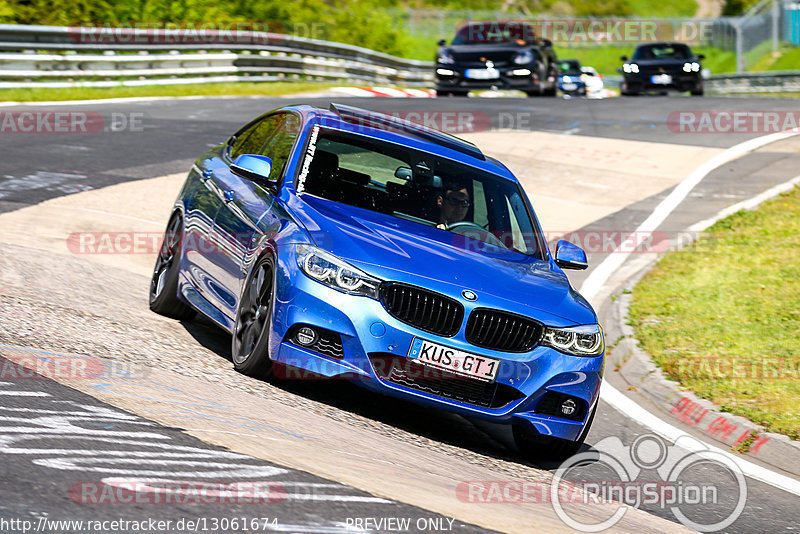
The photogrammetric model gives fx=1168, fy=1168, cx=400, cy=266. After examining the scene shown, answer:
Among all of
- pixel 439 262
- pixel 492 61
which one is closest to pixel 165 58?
pixel 492 61

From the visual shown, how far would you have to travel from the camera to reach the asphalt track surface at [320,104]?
4.32 meters

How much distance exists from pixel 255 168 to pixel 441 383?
1967mm

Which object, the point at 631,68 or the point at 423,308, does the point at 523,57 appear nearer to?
the point at 631,68

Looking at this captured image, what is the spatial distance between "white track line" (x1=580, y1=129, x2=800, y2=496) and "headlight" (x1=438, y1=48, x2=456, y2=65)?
8.29 m

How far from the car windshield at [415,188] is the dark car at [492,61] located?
62.0 ft

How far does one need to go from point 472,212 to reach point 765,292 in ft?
16.2

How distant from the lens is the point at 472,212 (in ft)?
25.1

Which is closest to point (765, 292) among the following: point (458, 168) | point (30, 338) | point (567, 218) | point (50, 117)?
point (567, 218)

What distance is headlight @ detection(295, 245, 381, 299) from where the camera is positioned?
624cm

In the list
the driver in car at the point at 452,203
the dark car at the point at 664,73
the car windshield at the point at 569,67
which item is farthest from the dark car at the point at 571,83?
the driver in car at the point at 452,203

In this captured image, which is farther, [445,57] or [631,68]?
[631,68]

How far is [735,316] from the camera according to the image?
10.7 m

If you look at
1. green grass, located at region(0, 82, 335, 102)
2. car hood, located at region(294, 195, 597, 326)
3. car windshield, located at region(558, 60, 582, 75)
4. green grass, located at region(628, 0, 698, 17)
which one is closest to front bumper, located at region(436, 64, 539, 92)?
green grass, located at region(0, 82, 335, 102)

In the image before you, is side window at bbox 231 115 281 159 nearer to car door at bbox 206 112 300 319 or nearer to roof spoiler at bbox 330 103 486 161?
car door at bbox 206 112 300 319
